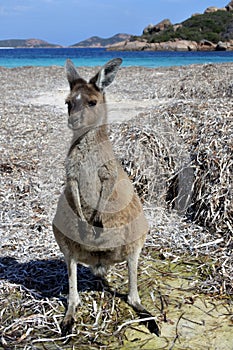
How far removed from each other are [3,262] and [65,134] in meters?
4.03

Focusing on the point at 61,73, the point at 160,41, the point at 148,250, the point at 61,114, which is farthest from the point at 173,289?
the point at 160,41

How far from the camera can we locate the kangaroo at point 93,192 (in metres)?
2.56

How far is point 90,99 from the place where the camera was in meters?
2.54

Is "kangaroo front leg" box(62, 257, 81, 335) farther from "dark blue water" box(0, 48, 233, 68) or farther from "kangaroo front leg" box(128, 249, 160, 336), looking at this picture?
"dark blue water" box(0, 48, 233, 68)

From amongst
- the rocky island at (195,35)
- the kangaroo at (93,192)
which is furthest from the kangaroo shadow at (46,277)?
the rocky island at (195,35)

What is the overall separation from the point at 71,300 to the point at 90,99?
3.98 feet

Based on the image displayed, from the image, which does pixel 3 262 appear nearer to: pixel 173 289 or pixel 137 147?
pixel 173 289

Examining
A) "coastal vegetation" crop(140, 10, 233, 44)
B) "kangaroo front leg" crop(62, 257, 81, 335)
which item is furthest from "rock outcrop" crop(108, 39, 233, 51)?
"kangaroo front leg" crop(62, 257, 81, 335)

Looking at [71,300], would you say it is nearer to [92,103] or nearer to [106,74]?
[92,103]

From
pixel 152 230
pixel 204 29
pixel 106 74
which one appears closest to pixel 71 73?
pixel 106 74

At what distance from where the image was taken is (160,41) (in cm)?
7388

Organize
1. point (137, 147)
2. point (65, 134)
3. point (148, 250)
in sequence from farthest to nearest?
Result: point (65, 134), point (137, 147), point (148, 250)

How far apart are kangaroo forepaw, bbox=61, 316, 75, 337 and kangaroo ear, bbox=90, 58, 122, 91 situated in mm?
1357

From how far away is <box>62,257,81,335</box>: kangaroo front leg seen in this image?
265 cm
